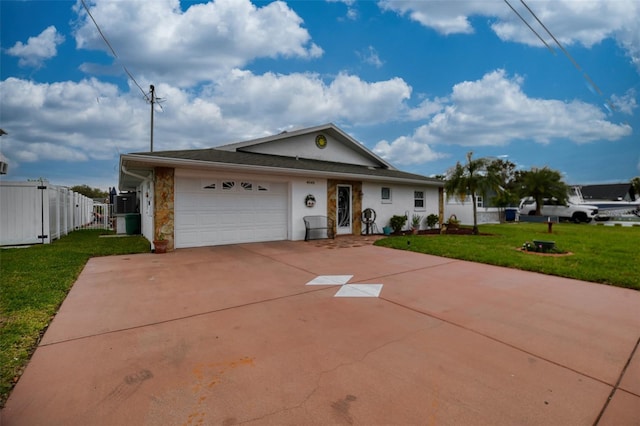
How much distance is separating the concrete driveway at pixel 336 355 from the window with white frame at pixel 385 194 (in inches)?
348

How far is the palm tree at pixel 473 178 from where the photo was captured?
42.4ft

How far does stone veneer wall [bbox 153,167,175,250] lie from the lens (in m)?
8.64

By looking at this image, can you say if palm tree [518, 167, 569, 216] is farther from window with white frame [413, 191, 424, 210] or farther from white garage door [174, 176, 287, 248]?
white garage door [174, 176, 287, 248]

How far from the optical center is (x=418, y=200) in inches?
617

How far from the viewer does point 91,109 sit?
13500 mm

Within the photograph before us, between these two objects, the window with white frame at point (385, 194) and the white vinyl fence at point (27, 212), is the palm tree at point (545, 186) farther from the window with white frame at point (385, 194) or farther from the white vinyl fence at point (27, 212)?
the white vinyl fence at point (27, 212)

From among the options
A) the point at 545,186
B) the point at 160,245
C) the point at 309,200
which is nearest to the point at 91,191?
the point at 160,245

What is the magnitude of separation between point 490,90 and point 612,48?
733 centimetres

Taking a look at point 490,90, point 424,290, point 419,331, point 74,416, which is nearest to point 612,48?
point 424,290

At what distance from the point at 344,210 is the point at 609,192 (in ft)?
142

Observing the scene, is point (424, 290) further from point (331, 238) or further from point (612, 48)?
point (331, 238)

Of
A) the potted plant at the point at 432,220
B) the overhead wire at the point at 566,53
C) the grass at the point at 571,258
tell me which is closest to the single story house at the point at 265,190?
the potted plant at the point at 432,220

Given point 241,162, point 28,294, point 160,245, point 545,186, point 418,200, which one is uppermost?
point 545,186

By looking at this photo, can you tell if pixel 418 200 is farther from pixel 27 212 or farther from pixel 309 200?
pixel 27 212
